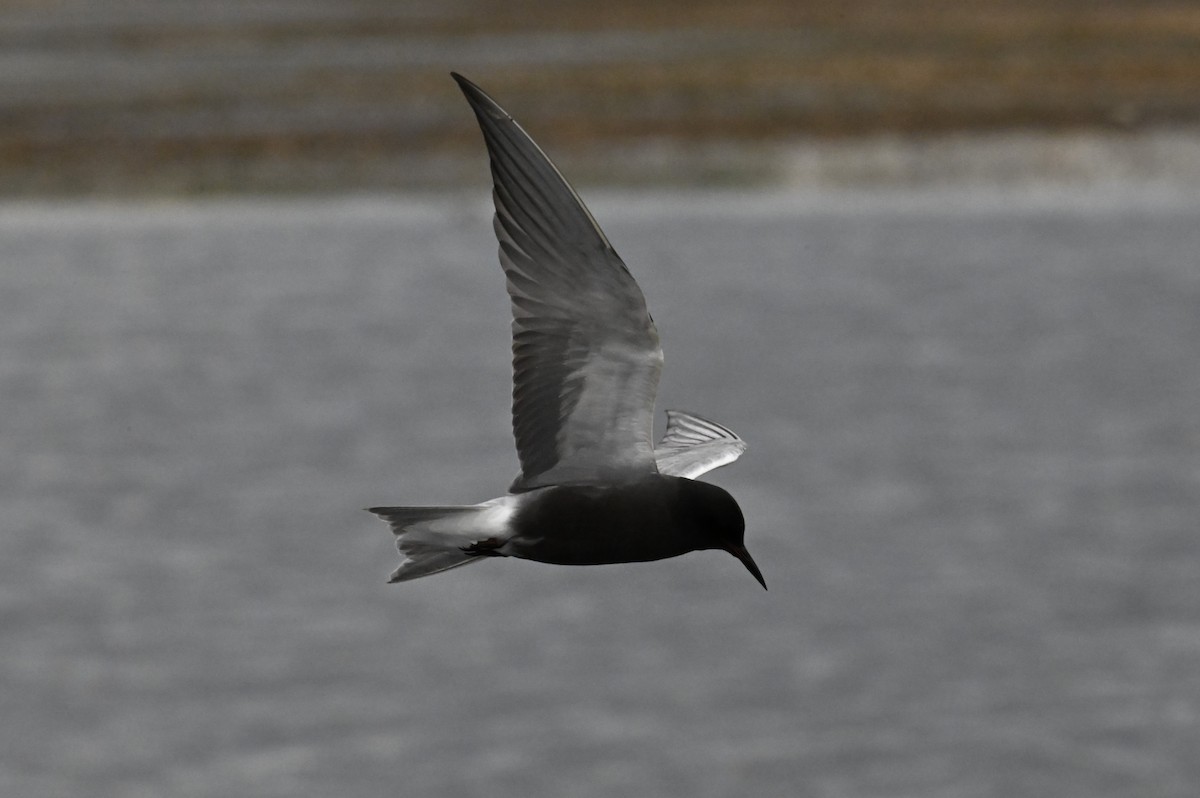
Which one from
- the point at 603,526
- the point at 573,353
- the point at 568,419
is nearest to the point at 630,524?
the point at 603,526

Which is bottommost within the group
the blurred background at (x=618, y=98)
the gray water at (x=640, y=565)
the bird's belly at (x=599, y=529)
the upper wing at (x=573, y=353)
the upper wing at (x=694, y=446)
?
the gray water at (x=640, y=565)

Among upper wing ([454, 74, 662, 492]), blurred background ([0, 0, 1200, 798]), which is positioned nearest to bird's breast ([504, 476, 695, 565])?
upper wing ([454, 74, 662, 492])

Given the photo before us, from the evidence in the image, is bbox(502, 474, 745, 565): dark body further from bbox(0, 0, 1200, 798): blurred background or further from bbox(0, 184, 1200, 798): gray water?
bbox(0, 184, 1200, 798): gray water

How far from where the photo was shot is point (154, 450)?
110ft

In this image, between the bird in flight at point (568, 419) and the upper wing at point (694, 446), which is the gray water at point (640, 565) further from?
the bird in flight at point (568, 419)

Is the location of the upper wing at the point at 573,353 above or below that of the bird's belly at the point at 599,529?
above

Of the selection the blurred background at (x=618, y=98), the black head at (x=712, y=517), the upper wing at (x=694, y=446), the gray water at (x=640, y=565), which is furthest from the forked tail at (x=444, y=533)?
the blurred background at (x=618, y=98)

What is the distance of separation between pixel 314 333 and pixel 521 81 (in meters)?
10.7

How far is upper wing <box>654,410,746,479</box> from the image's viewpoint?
7368 millimetres

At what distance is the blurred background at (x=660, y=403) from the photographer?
21.6 metres

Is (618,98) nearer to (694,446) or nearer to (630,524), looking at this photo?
(694,446)

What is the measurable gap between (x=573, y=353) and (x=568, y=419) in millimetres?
191

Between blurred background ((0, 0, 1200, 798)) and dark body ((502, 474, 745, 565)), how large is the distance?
13043 millimetres

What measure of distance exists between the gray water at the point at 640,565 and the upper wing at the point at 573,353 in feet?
42.9
